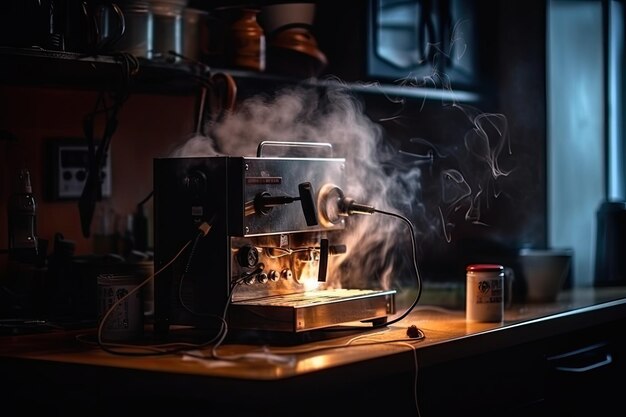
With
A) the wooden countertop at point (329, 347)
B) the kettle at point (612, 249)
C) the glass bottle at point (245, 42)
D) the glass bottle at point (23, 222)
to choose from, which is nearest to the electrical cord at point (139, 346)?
the wooden countertop at point (329, 347)

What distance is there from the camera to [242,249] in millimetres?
2623

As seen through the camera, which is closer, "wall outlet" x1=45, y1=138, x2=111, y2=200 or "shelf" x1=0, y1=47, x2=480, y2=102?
"shelf" x1=0, y1=47, x2=480, y2=102

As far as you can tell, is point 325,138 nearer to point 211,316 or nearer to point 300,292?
point 300,292

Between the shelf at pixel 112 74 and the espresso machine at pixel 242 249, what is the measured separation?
42cm

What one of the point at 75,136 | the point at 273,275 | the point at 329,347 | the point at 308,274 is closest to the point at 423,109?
the point at 75,136

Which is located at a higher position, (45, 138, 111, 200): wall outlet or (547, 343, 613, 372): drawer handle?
(45, 138, 111, 200): wall outlet

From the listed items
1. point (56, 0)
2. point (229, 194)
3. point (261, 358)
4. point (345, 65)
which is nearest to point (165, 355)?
point (261, 358)

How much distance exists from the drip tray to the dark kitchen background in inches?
25.8

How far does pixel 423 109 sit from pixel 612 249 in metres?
0.91

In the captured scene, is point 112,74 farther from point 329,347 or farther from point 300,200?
point 329,347

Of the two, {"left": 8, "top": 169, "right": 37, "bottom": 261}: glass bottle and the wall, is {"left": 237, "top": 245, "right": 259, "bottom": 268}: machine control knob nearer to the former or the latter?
{"left": 8, "top": 169, "right": 37, "bottom": 261}: glass bottle

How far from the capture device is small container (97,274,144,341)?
264 centimetres

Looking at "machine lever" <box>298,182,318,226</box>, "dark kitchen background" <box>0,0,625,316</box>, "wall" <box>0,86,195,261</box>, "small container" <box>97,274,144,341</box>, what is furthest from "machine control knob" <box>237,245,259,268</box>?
"wall" <box>0,86,195,261</box>

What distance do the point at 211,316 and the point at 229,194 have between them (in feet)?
0.96
